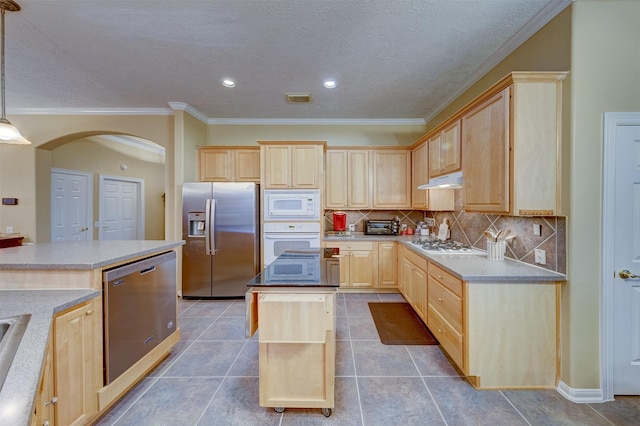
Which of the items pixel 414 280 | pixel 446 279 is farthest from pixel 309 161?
pixel 446 279

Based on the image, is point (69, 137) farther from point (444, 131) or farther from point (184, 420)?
point (444, 131)

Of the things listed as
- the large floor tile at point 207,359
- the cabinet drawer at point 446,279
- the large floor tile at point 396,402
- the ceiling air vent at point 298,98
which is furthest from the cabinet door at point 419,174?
the large floor tile at point 207,359

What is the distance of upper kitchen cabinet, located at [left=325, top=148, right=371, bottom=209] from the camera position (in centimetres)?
432

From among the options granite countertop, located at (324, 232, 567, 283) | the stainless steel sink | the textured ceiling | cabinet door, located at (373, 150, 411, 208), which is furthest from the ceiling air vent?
the stainless steel sink

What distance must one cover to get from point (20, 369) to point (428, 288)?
9.32 ft

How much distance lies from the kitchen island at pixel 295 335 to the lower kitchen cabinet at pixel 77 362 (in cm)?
98

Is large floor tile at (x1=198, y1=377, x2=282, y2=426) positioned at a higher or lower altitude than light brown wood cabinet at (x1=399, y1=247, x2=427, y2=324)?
lower

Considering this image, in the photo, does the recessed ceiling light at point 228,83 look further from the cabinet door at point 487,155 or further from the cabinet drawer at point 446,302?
the cabinet drawer at point 446,302

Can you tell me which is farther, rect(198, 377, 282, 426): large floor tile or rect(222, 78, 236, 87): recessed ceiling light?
rect(222, 78, 236, 87): recessed ceiling light

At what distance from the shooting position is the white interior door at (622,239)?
1.82 metres

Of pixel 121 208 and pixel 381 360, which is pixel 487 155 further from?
pixel 121 208

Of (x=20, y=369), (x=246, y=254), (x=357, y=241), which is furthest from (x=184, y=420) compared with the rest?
(x=357, y=241)

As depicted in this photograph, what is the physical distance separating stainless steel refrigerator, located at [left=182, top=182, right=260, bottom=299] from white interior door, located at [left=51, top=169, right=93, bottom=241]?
253 centimetres

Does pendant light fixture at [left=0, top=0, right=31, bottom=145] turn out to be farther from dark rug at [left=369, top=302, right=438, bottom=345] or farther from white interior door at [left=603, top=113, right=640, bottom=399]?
white interior door at [left=603, top=113, right=640, bottom=399]
